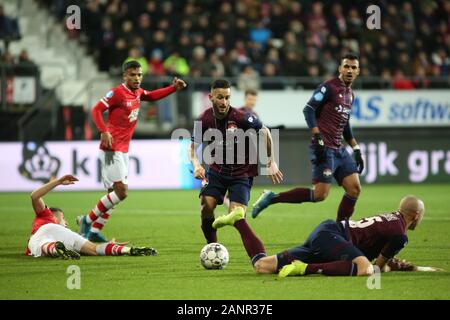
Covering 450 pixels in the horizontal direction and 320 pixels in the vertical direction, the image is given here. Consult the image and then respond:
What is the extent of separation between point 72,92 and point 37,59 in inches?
76.4

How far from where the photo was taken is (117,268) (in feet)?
30.5

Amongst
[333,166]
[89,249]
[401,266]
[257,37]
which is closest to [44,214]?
[89,249]

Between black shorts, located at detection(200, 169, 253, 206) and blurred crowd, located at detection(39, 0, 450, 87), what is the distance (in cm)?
1224

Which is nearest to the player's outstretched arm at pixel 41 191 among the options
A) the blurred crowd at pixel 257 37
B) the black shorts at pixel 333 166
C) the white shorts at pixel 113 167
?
the white shorts at pixel 113 167

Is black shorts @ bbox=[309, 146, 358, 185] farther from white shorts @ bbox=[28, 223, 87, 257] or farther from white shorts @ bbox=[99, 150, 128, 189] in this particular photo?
white shorts @ bbox=[28, 223, 87, 257]

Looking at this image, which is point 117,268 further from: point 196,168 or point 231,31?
point 231,31

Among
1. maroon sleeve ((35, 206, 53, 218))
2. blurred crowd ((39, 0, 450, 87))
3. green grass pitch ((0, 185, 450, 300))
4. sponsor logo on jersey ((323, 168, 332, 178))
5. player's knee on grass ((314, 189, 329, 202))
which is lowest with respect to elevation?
green grass pitch ((0, 185, 450, 300))

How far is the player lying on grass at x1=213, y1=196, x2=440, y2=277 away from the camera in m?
8.38

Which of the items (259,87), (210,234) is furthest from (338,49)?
(210,234)

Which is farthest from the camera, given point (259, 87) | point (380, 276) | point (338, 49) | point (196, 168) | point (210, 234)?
point (338, 49)

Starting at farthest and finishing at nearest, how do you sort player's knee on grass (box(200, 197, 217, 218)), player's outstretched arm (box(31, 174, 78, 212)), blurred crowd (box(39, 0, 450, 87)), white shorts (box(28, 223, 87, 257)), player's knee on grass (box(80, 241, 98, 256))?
blurred crowd (box(39, 0, 450, 87)), player's knee on grass (box(80, 241, 98, 256)), white shorts (box(28, 223, 87, 257)), player's outstretched arm (box(31, 174, 78, 212)), player's knee on grass (box(200, 197, 217, 218))

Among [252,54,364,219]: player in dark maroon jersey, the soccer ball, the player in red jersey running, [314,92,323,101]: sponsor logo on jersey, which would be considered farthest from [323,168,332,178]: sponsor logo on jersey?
the soccer ball

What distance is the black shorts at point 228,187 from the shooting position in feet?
30.3

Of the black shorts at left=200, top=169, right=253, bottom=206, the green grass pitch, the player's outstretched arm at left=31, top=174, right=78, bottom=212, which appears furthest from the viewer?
the player's outstretched arm at left=31, top=174, right=78, bottom=212
